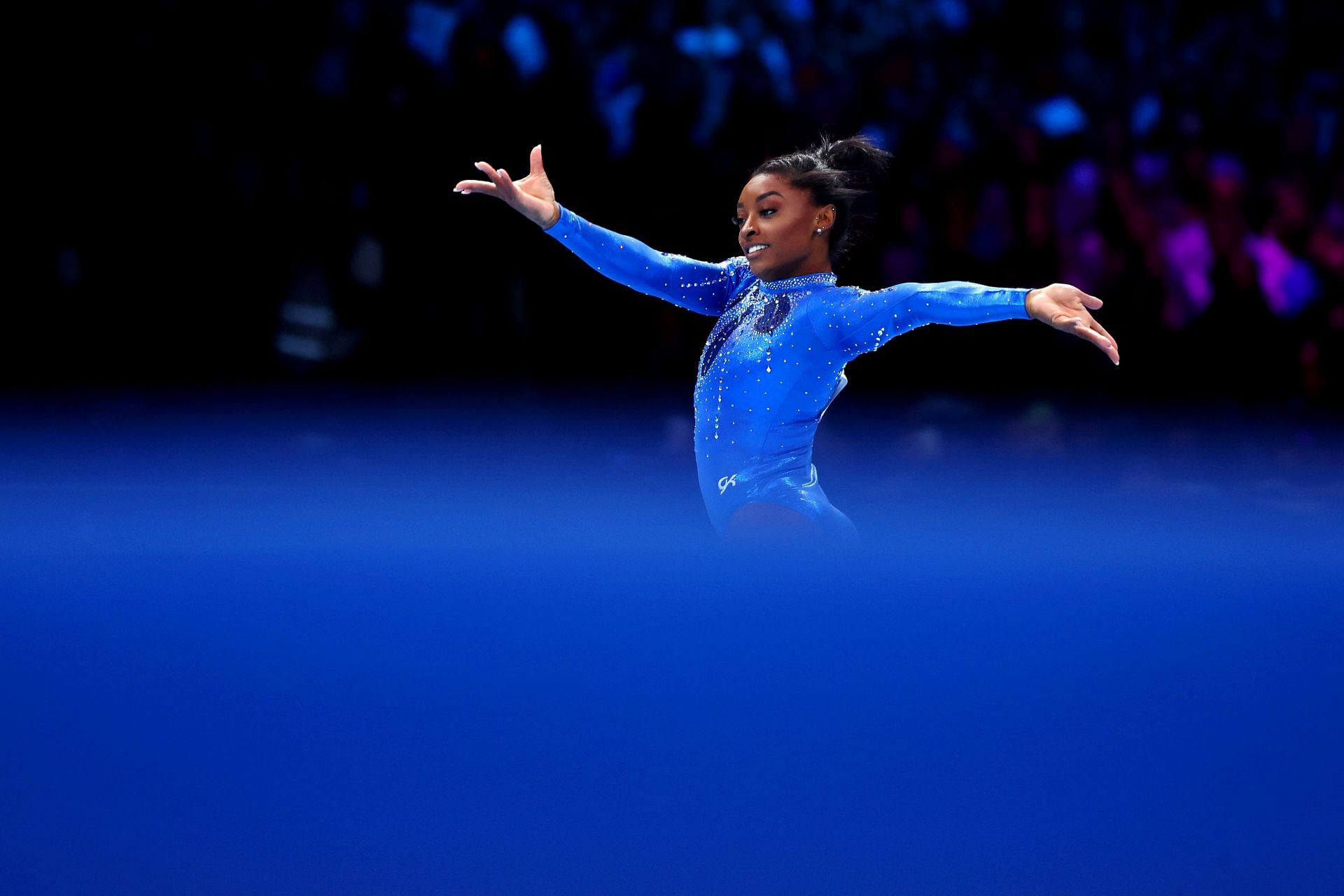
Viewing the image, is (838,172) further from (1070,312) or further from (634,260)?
(1070,312)

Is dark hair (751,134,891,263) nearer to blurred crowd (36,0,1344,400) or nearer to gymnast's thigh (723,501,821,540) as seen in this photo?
gymnast's thigh (723,501,821,540)

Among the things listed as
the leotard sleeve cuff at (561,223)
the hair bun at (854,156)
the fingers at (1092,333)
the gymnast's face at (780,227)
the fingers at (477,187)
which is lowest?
the fingers at (1092,333)

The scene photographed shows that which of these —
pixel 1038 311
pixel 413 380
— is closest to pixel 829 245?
pixel 1038 311

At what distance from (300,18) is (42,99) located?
36.3 inches

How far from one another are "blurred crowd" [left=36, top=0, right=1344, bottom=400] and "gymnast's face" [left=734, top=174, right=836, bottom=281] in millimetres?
2402

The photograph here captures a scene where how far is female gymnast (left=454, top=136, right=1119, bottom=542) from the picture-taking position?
7.18ft

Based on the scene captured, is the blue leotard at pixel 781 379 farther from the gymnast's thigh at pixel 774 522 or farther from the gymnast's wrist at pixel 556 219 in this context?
the gymnast's wrist at pixel 556 219

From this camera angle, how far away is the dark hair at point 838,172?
2.30 metres

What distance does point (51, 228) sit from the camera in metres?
4.63

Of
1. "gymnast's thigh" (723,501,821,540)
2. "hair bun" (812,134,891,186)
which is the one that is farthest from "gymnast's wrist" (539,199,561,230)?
"gymnast's thigh" (723,501,821,540)

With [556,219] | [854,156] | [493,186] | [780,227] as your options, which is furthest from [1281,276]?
[493,186]

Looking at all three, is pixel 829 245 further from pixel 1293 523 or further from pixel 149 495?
pixel 149 495

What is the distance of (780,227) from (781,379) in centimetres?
26

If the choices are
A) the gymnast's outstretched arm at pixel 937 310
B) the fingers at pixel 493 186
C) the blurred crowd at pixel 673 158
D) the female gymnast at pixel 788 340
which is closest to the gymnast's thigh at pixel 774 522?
the female gymnast at pixel 788 340
